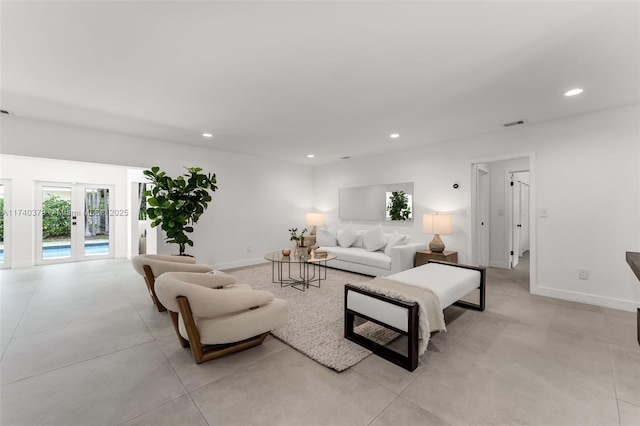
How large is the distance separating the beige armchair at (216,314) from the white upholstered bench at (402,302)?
0.67m

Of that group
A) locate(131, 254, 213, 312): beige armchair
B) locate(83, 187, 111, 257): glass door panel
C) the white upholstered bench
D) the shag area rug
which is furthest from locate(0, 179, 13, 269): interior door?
the white upholstered bench

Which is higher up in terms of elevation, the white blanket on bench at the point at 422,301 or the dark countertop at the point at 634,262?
the dark countertop at the point at 634,262

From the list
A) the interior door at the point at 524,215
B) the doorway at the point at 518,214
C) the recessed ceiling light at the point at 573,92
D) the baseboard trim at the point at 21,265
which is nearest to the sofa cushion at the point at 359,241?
the doorway at the point at 518,214

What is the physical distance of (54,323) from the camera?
110 inches

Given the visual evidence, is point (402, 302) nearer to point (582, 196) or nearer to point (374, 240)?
point (374, 240)

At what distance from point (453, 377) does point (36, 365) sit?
3182mm

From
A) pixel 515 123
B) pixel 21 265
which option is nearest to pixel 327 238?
pixel 515 123

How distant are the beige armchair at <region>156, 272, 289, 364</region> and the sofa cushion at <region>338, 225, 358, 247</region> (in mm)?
3244

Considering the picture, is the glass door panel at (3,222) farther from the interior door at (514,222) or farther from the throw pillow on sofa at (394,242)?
the interior door at (514,222)

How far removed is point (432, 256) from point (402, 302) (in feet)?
8.22

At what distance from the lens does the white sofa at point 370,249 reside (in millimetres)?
4316

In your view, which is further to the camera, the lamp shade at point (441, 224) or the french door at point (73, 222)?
the french door at point (73, 222)

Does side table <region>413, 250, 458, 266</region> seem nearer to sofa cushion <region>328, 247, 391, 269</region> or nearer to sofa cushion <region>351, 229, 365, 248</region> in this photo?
sofa cushion <region>328, 247, 391, 269</region>

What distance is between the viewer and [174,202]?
13.8ft
